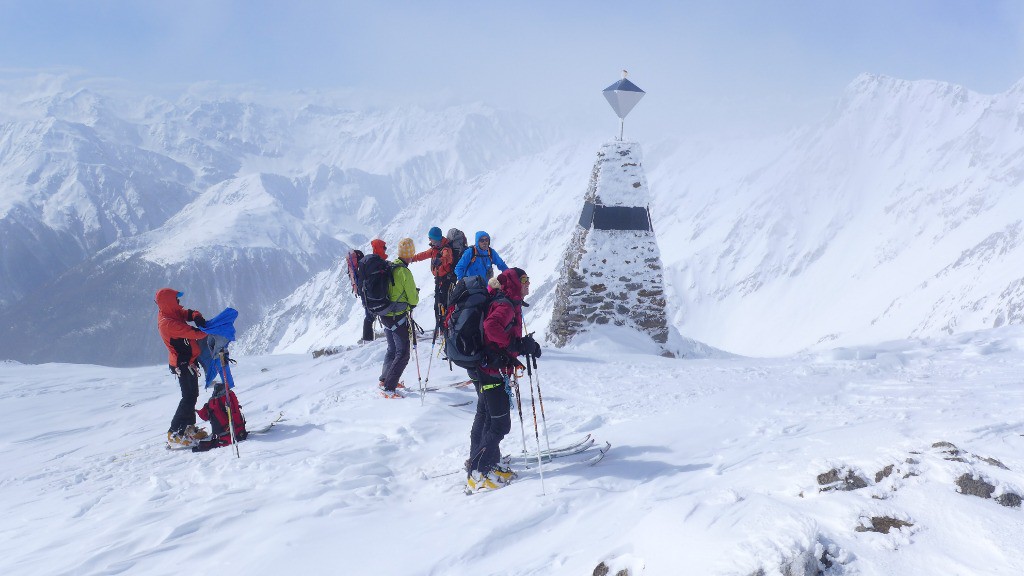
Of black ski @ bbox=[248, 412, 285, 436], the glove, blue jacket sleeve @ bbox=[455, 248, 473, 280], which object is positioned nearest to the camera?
the glove

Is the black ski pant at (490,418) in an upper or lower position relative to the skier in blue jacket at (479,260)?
lower

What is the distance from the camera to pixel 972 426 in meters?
5.95

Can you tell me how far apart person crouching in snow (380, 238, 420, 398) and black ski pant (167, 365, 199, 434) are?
2.84 metres

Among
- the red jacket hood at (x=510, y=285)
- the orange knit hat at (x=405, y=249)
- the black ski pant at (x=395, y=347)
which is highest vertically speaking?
the orange knit hat at (x=405, y=249)

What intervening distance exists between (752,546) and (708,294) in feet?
539

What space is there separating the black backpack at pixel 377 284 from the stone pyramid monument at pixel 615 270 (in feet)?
26.1

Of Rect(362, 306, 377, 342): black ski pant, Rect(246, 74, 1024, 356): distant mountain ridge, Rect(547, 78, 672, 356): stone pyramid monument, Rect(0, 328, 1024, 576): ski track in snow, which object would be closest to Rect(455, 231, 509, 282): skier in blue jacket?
Rect(362, 306, 377, 342): black ski pant

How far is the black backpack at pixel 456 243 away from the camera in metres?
11.3

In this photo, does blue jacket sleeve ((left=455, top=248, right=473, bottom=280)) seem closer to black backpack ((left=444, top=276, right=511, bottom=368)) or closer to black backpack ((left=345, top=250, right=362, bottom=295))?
black backpack ((left=345, top=250, right=362, bottom=295))

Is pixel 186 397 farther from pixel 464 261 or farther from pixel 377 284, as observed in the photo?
pixel 464 261

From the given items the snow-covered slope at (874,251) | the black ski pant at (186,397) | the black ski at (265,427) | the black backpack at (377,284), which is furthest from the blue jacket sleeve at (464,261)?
the snow-covered slope at (874,251)

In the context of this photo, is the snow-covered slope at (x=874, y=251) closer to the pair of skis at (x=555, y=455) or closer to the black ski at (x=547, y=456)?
the pair of skis at (x=555, y=455)

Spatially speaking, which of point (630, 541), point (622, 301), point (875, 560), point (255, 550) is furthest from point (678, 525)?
point (622, 301)

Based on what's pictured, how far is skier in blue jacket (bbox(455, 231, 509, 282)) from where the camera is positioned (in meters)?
9.94
